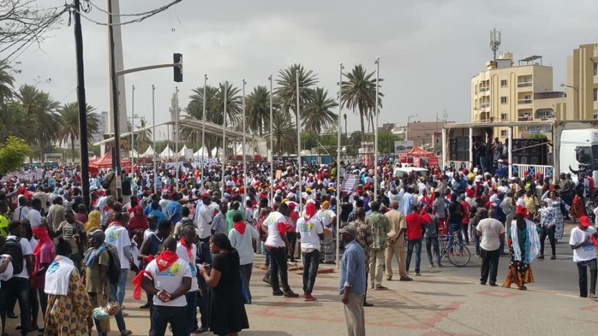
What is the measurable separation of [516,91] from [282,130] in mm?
28662

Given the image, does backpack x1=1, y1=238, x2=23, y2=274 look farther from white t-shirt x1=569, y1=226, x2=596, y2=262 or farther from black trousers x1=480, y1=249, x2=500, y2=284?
white t-shirt x1=569, y1=226, x2=596, y2=262

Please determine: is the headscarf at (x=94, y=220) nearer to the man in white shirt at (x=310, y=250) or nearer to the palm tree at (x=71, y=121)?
the man in white shirt at (x=310, y=250)

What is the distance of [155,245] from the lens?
10.4 metres

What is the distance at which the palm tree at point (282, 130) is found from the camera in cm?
7294

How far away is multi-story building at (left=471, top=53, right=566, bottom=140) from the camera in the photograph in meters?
78.5

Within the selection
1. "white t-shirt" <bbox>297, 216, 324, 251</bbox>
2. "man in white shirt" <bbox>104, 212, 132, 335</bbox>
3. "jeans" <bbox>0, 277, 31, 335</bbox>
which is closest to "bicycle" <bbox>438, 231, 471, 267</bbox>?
"white t-shirt" <bbox>297, 216, 324, 251</bbox>

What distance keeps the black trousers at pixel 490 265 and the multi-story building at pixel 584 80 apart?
47293 millimetres

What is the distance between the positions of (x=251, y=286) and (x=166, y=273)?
6432 mm

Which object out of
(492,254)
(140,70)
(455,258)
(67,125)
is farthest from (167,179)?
(67,125)

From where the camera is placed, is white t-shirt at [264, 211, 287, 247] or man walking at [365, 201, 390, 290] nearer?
white t-shirt at [264, 211, 287, 247]

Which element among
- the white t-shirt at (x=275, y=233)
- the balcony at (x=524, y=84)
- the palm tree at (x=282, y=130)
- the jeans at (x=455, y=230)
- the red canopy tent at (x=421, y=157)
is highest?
the balcony at (x=524, y=84)

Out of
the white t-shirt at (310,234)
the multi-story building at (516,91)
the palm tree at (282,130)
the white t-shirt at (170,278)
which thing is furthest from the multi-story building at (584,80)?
the white t-shirt at (170,278)

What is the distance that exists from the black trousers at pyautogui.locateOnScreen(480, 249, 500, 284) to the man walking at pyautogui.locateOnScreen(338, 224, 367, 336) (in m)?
5.86

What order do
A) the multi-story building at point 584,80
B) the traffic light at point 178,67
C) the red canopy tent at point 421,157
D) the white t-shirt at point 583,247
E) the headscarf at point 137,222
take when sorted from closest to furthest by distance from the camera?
the white t-shirt at point 583,247, the headscarf at point 137,222, the traffic light at point 178,67, the red canopy tent at point 421,157, the multi-story building at point 584,80
